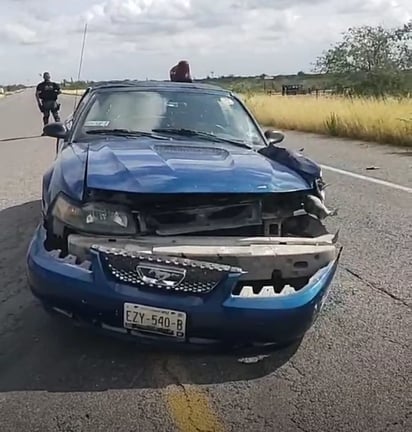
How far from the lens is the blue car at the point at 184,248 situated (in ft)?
12.2

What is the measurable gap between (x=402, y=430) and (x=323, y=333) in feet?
3.97

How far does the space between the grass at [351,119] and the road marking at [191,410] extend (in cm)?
1176

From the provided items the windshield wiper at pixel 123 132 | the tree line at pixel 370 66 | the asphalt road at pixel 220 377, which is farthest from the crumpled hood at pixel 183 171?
the tree line at pixel 370 66

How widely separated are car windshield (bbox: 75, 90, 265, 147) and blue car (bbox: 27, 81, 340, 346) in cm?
104

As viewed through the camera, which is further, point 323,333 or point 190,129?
point 190,129

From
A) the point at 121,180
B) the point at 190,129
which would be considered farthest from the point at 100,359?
the point at 190,129

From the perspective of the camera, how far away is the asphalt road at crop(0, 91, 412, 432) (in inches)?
133

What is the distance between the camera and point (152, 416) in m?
3.41

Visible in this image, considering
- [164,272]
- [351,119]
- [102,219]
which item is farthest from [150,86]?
[351,119]

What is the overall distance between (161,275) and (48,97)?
17.3 meters

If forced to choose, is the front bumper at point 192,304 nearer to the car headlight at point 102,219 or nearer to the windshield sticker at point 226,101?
the car headlight at point 102,219

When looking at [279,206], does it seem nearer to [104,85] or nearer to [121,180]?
[121,180]

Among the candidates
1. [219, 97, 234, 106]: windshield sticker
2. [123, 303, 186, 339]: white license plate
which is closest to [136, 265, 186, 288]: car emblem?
[123, 303, 186, 339]: white license plate

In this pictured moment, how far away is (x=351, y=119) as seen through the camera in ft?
69.4
